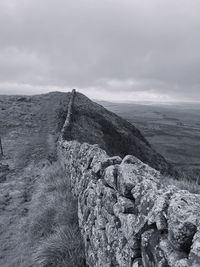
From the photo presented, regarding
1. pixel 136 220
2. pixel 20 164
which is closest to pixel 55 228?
pixel 136 220

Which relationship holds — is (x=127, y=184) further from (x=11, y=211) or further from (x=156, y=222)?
(x=11, y=211)

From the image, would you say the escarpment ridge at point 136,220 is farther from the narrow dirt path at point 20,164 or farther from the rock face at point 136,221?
the narrow dirt path at point 20,164

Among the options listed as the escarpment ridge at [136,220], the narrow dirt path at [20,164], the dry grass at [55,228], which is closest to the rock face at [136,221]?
the escarpment ridge at [136,220]

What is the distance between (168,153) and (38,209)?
6053 cm

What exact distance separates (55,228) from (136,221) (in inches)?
130

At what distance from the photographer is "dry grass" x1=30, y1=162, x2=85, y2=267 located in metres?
4.91

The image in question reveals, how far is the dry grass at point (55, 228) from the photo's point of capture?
4.91 metres

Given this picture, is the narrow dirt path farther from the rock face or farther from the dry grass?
the rock face

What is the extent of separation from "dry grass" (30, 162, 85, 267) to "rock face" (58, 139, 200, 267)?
31cm

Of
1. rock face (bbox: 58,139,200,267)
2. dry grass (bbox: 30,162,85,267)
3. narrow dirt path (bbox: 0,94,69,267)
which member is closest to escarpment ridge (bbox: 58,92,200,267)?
rock face (bbox: 58,139,200,267)

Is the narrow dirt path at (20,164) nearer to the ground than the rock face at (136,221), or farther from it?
nearer to the ground

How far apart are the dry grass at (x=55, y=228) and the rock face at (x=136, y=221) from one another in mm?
312

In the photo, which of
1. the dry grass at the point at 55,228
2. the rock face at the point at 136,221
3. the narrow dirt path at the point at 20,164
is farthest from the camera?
the narrow dirt path at the point at 20,164

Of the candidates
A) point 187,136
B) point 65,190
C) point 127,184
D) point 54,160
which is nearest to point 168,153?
point 187,136
